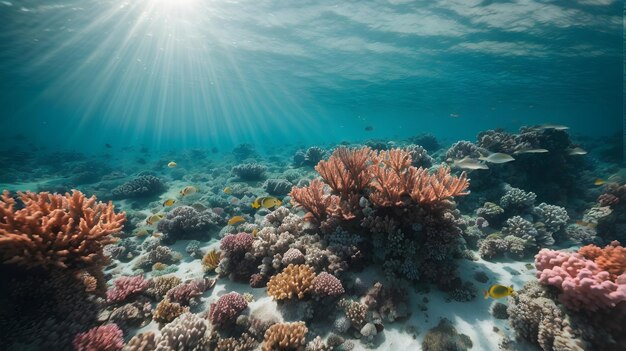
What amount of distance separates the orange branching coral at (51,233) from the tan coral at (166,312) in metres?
1.51

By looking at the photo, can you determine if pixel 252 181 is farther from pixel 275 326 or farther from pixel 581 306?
pixel 581 306

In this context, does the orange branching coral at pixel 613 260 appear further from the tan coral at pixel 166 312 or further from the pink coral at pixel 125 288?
the pink coral at pixel 125 288

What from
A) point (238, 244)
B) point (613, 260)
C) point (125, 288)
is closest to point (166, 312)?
point (125, 288)

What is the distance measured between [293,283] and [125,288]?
3.68m

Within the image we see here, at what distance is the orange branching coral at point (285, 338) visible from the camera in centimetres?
430

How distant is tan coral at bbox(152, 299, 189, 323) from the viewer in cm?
518

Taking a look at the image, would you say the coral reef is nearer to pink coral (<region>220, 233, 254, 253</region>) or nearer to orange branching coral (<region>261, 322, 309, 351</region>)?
pink coral (<region>220, 233, 254, 253</region>)

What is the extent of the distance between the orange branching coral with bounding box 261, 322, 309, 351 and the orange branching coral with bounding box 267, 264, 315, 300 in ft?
1.95

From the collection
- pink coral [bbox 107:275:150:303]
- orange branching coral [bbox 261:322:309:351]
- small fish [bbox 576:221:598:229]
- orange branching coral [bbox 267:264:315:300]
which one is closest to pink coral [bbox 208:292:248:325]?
orange branching coral [bbox 267:264:315:300]

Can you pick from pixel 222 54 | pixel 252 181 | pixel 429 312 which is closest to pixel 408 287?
pixel 429 312

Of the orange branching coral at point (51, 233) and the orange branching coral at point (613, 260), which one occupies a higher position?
Answer: the orange branching coral at point (51, 233)

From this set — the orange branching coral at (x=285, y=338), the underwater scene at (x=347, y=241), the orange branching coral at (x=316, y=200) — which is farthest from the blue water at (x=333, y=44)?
the orange branching coral at (x=285, y=338)

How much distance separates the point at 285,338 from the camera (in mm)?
4266

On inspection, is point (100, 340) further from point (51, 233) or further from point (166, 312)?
point (51, 233)
